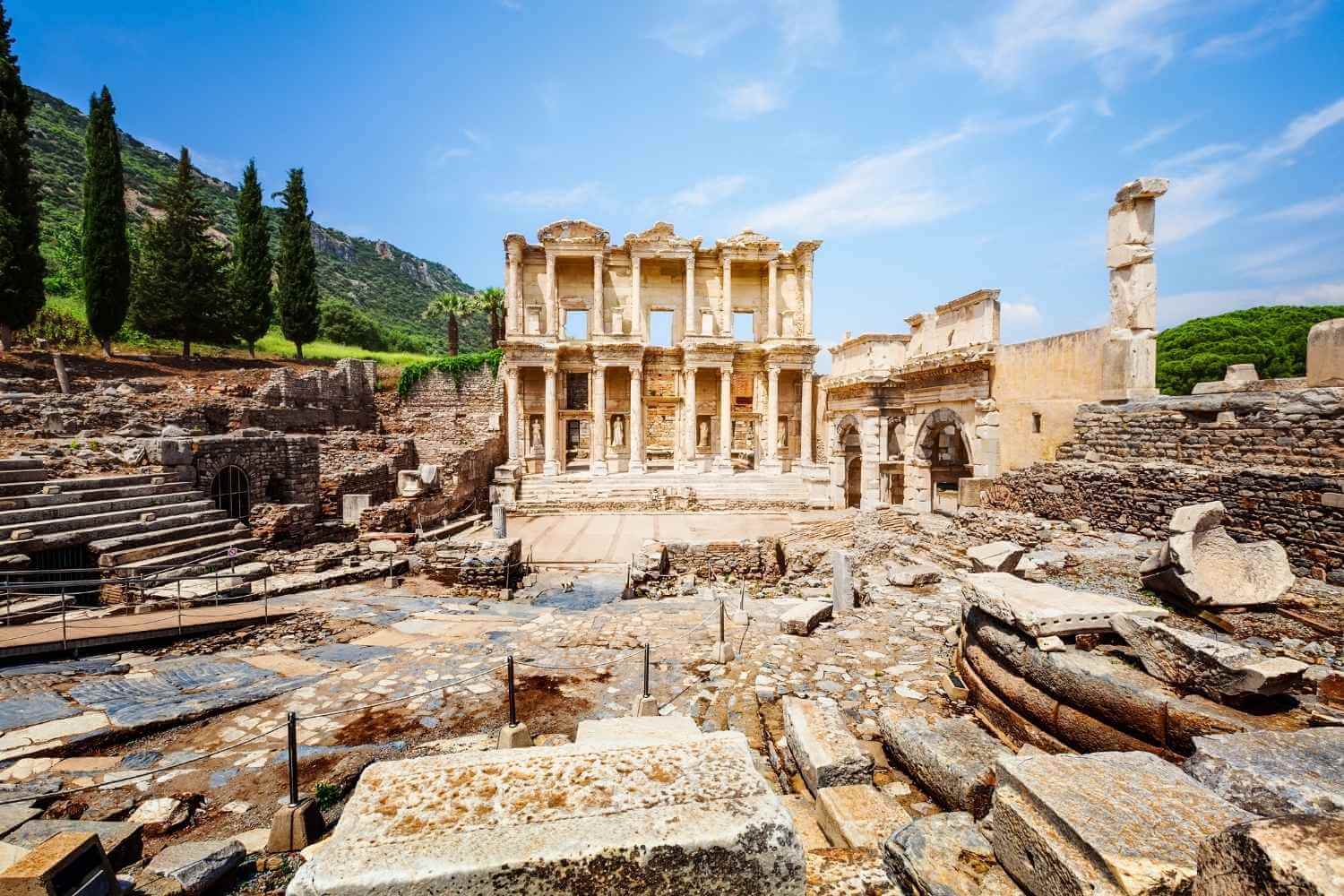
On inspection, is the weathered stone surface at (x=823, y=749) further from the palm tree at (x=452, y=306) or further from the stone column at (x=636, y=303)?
the palm tree at (x=452, y=306)

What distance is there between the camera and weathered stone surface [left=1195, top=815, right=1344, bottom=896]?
60.6 inches

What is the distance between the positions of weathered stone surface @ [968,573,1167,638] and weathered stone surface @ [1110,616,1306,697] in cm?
28

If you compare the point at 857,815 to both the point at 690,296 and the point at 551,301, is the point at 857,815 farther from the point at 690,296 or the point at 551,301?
the point at 551,301

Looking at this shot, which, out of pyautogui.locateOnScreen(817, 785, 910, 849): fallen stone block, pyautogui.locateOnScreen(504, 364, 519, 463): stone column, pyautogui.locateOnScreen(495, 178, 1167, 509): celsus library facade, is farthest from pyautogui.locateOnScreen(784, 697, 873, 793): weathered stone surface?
pyautogui.locateOnScreen(504, 364, 519, 463): stone column

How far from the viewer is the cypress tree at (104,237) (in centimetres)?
2422

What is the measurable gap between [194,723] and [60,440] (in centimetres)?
1389

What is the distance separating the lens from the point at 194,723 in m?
5.30

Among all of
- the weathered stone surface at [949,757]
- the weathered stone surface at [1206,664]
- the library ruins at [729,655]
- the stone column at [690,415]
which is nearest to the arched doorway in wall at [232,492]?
the library ruins at [729,655]

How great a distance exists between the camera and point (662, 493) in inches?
918

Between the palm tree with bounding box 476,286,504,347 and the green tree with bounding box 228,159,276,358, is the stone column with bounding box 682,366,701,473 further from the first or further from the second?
the green tree with bounding box 228,159,276,358

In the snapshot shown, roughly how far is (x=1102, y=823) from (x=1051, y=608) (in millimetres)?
3156

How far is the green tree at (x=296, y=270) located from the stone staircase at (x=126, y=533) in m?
26.2

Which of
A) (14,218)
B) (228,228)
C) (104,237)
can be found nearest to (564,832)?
→ (14,218)

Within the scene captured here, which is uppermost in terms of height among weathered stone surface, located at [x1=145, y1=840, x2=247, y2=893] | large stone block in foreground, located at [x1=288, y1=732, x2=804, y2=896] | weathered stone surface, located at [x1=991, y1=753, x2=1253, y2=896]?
large stone block in foreground, located at [x1=288, y1=732, x2=804, y2=896]
